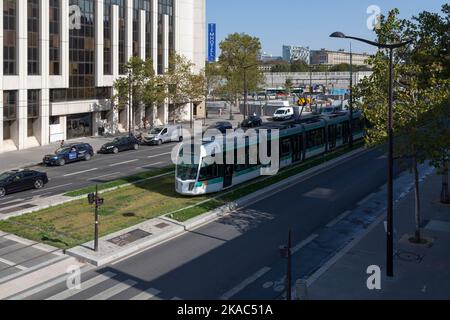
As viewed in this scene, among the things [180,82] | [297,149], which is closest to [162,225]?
[297,149]

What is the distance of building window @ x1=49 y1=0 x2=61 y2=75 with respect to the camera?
2098 inches

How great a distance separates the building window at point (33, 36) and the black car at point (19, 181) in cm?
1987

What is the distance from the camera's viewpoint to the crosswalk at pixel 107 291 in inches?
662

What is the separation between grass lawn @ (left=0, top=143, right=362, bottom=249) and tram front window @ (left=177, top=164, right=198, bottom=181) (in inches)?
45.4

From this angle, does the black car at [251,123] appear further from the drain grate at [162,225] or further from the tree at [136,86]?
the drain grate at [162,225]

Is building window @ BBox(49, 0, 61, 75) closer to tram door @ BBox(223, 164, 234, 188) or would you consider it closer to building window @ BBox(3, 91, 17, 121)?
building window @ BBox(3, 91, 17, 121)

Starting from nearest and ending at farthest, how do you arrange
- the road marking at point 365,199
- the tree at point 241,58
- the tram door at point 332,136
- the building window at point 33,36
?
the road marking at point 365,199 → the tram door at point 332,136 → the building window at point 33,36 → the tree at point 241,58

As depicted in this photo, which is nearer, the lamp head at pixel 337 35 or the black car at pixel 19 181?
the lamp head at pixel 337 35

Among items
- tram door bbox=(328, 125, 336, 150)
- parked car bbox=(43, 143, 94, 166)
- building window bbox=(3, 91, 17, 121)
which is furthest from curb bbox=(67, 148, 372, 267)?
building window bbox=(3, 91, 17, 121)

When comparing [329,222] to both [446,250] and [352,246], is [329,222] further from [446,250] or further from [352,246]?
[446,250]

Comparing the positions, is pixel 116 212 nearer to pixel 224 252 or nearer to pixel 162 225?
pixel 162 225

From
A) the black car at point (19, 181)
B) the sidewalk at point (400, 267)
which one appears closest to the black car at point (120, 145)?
the black car at point (19, 181)

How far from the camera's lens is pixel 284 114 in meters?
75.5

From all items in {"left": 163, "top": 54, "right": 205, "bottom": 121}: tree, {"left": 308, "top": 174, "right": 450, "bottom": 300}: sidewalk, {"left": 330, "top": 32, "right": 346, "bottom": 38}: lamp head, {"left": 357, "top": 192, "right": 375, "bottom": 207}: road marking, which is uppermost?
{"left": 163, "top": 54, "right": 205, "bottom": 121}: tree
